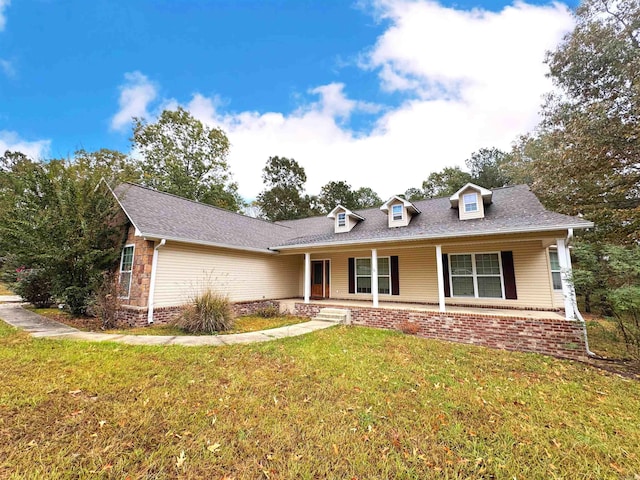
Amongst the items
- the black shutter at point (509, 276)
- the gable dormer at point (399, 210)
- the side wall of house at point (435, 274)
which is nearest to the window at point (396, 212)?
the gable dormer at point (399, 210)

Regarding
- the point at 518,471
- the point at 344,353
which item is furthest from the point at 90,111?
the point at 518,471

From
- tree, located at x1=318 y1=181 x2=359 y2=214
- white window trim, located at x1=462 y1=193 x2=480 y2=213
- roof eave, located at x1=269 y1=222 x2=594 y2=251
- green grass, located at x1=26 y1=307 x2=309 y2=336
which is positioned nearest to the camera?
roof eave, located at x1=269 y1=222 x2=594 y2=251

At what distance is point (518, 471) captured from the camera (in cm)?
246

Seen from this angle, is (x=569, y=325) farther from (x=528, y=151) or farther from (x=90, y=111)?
(x=90, y=111)

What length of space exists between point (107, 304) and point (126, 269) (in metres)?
1.51

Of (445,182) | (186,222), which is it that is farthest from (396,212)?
(445,182)

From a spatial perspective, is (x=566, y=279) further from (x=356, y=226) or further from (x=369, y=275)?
(x=356, y=226)

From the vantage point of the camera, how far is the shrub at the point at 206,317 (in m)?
7.45

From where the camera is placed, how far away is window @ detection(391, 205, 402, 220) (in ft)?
35.7

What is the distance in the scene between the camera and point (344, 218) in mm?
12195

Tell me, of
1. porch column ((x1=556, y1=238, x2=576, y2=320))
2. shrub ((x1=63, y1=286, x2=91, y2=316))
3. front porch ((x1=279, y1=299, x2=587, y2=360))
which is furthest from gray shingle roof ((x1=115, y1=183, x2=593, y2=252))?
shrub ((x1=63, y1=286, x2=91, y2=316))

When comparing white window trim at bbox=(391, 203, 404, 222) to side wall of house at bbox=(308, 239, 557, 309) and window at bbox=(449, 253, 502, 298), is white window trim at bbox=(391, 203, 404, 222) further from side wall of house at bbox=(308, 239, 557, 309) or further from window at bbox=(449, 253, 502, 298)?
window at bbox=(449, 253, 502, 298)

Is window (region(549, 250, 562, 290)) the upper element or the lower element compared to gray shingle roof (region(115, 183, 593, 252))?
lower

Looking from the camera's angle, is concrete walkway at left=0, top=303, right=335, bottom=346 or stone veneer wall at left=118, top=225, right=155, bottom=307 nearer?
concrete walkway at left=0, top=303, right=335, bottom=346
